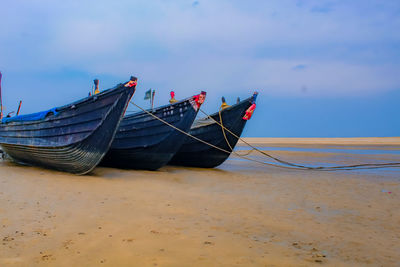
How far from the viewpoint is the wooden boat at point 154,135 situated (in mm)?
8820

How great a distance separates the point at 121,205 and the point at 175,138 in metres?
4.48

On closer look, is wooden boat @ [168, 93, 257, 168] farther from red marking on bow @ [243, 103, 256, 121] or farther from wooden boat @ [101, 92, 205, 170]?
wooden boat @ [101, 92, 205, 170]

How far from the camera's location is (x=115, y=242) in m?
3.11

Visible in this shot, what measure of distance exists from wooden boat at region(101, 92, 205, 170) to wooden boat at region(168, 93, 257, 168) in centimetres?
154

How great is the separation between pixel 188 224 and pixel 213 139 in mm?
6902

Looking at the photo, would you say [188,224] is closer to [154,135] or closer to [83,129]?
[83,129]

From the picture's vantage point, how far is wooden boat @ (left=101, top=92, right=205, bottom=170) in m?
8.82

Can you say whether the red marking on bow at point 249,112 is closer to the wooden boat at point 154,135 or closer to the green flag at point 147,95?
the wooden boat at point 154,135

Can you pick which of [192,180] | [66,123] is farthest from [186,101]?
[66,123]

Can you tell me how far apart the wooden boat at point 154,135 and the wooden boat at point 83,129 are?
1675 mm

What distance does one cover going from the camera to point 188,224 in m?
3.83

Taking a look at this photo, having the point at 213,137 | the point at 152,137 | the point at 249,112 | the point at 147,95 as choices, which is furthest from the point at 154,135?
the point at 249,112

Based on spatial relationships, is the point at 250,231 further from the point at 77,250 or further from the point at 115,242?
the point at 77,250

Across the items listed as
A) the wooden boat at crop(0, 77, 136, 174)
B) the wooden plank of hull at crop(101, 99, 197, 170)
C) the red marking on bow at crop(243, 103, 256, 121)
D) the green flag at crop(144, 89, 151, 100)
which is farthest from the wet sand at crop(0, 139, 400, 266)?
the green flag at crop(144, 89, 151, 100)
